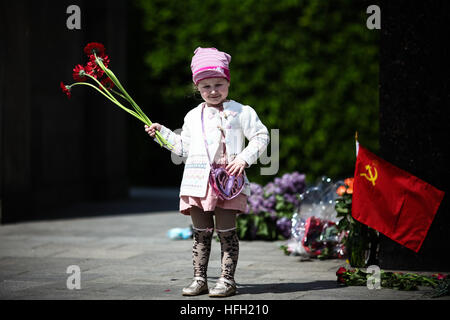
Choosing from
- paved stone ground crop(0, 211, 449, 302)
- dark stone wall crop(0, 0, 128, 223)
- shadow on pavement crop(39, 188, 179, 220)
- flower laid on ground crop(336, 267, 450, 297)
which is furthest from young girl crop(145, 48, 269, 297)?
shadow on pavement crop(39, 188, 179, 220)

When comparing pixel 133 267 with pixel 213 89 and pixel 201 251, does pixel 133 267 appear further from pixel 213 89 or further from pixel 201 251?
pixel 213 89

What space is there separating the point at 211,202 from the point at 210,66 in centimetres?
85

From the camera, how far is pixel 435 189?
222 inches

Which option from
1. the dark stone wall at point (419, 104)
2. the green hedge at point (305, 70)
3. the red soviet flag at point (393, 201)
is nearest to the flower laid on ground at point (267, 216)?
the red soviet flag at point (393, 201)

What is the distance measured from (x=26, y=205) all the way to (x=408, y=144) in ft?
18.3

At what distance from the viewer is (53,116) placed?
11.1 m

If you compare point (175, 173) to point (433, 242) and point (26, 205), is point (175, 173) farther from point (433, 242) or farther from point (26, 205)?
point (433, 242)

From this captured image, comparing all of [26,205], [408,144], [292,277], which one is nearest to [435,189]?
[408,144]

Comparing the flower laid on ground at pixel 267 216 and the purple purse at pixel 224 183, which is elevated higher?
the purple purse at pixel 224 183

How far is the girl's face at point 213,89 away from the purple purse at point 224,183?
0.35m

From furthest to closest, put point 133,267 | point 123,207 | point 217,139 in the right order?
point 123,207 → point 133,267 → point 217,139

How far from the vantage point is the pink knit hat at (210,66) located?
4.97 m

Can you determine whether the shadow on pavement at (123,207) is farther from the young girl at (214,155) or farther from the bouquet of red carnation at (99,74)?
the young girl at (214,155)

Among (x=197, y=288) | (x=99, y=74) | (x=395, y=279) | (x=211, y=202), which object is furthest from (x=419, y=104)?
(x=99, y=74)
